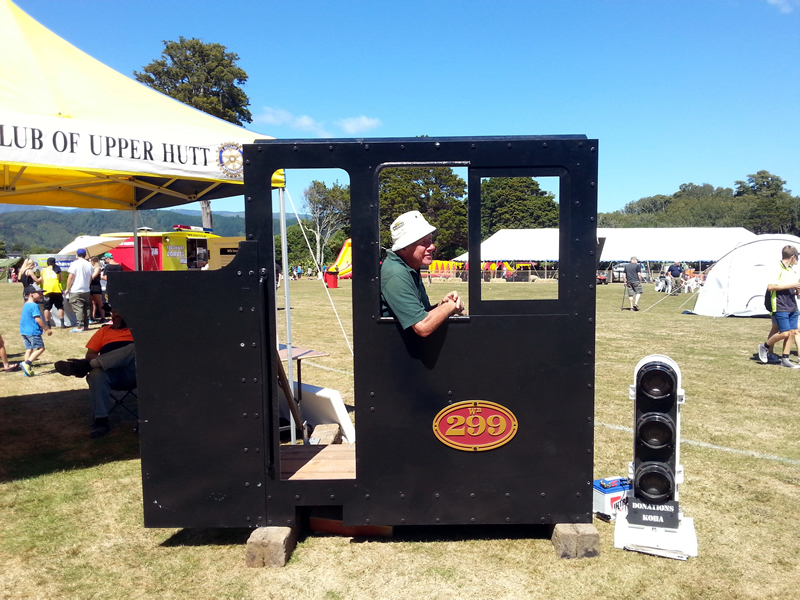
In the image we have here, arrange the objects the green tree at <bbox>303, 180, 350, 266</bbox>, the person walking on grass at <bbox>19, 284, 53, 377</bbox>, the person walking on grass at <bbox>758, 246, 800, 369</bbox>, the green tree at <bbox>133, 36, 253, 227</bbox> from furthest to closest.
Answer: the green tree at <bbox>303, 180, 350, 266</bbox>
the green tree at <bbox>133, 36, 253, 227</bbox>
the person walking on grass at <bbox>19, 284, 53, 377</bbox>
the person walking on grass at <bbox>758, 246, 800, 369</bbox>

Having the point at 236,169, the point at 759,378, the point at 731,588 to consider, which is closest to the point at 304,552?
the point at 731,588

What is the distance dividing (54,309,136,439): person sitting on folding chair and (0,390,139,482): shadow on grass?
0.24 metres

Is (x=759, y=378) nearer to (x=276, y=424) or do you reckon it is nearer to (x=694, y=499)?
(x=694, y=499)

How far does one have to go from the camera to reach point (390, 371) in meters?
3.53

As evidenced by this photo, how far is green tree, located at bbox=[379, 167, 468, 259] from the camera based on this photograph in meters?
3.52

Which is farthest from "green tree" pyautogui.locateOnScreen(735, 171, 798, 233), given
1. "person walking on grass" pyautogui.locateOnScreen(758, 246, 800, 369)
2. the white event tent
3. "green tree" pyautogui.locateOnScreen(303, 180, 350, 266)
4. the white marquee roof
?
"person walking on grass" pyautogui.locateOnScreen(758, 246, 800, 369)

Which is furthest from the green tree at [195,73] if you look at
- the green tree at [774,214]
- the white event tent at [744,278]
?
the green tree at [774,214]

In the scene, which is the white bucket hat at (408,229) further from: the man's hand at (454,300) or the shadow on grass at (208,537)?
the shadow on grass at (208,537)

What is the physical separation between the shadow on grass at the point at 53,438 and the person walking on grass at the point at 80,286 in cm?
792

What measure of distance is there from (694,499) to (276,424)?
3093 millimetres

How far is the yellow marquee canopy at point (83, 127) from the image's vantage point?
452 cm

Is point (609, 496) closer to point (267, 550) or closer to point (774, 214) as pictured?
point (267, 550)

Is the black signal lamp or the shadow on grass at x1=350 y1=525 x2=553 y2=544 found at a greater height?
the black signal lamp

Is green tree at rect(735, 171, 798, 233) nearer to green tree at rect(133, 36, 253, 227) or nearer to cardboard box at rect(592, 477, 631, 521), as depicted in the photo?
green tree at rect(133, 36, 253, 227)
